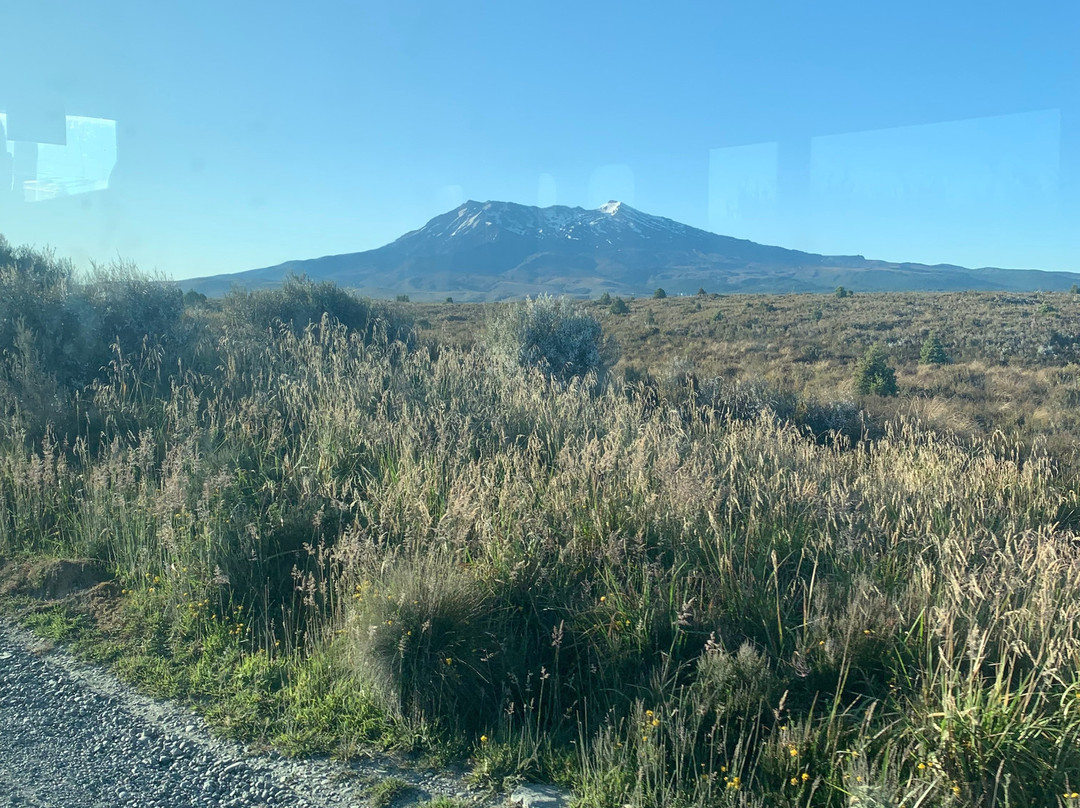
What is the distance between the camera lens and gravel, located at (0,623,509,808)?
113 inches

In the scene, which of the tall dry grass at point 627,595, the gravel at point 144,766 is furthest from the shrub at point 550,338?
the gravel at point 144,766

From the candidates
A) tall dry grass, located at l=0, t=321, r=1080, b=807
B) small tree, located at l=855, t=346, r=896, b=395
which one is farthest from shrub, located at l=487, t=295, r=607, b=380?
tall dry grass, located at l=0, t=321, r=1080, b=807

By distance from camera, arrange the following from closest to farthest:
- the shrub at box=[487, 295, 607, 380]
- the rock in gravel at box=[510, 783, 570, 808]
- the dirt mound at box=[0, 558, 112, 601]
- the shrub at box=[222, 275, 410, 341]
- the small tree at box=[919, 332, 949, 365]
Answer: the rock in gravel at box=[510, 783, 570, 808] < the dirt mound at box=[0, 558, 112, 601] < the shrub at box=[487, 295, 607, 380] < the shrub at box=[222, 275, 410, 341] < the small tree at box=[919, 332, 949, 365]

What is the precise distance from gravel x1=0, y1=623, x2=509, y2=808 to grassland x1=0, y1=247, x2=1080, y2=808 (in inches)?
5.6

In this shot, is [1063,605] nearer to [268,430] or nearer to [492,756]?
[492,756]

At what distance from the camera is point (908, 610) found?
137 inches

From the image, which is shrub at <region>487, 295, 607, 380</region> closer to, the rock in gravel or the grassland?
the grassland

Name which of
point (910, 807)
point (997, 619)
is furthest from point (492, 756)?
point (997, 619)

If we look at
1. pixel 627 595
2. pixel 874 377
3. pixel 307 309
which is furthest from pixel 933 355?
pixel 627 595

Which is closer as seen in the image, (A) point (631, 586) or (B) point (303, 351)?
(A) point (631, 586)

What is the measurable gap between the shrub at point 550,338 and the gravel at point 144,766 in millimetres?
12021

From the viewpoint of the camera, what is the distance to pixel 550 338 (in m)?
15.8

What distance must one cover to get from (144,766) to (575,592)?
2.14 meters

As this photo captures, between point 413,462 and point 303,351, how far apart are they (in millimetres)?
6038
